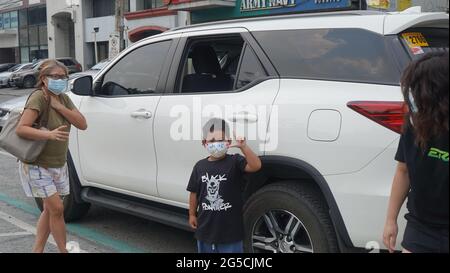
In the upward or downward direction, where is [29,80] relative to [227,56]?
downward

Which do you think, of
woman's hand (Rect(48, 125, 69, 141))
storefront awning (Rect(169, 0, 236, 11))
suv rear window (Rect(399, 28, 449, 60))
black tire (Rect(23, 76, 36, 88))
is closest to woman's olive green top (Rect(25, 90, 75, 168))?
woman's hand (Rect(48, 125, 69, 141))

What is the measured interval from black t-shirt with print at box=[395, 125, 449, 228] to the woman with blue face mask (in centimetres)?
250

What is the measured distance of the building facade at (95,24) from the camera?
86.0 feet

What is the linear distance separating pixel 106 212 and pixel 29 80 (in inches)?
1045

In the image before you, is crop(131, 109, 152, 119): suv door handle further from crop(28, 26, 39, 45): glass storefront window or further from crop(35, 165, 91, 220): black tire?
crop(28, 26, 39, 45): glass storefront window

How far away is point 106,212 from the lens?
602 cm

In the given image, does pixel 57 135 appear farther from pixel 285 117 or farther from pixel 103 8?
pixel 103 8

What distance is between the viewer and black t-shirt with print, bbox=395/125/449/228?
2076 mm

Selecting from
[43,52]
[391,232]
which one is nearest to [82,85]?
[391,232]

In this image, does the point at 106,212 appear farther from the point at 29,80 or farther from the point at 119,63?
the point at 29,80

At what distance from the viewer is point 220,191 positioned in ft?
10.6

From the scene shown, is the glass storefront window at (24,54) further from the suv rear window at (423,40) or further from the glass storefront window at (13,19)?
the suv rear window at (423,40)
